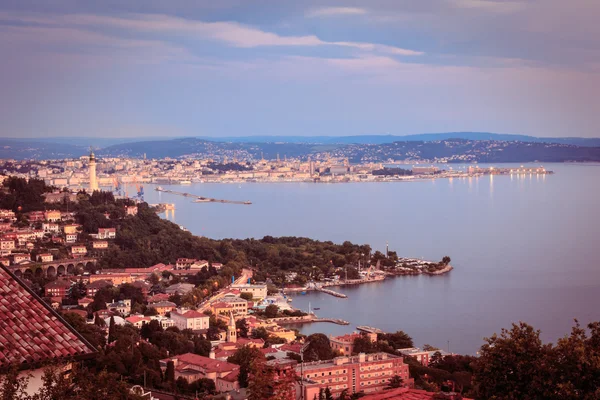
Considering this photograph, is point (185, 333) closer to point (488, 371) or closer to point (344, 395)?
point (344, 395)

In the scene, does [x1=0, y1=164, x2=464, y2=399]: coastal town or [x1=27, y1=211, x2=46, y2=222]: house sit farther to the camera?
[x1=27, y1=211, x2=46, y2=222]: house

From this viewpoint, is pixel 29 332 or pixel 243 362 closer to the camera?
pixel 29 332

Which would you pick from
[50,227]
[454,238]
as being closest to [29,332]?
[50,227]

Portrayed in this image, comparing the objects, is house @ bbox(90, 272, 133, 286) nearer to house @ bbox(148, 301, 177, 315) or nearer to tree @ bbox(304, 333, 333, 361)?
house @ bbox(148, 301, 177, 315)

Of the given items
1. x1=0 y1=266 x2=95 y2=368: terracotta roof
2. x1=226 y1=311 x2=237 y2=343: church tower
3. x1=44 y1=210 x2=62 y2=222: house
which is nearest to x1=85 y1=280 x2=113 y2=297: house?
x1=226 y1=311 x2=237 y2=343: church tower

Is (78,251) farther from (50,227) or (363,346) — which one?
(363,346)

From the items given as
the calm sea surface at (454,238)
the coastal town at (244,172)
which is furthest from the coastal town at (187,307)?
the coastal town at (244,172)
